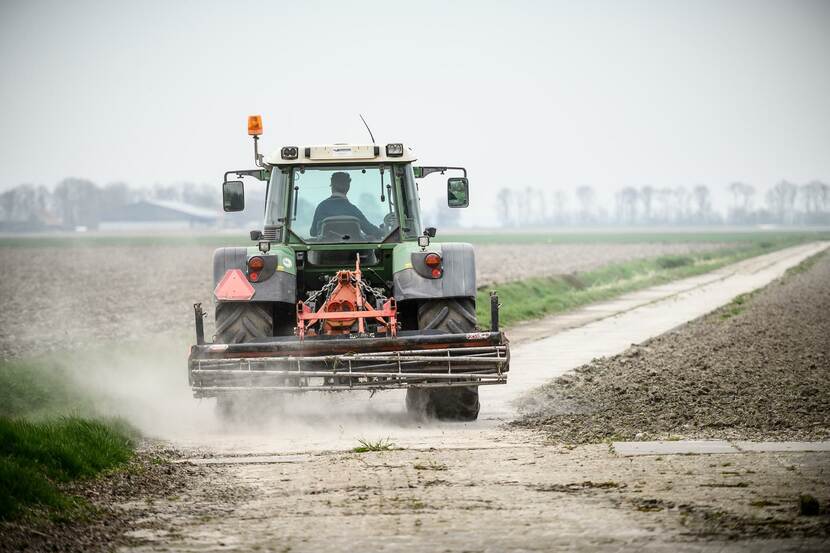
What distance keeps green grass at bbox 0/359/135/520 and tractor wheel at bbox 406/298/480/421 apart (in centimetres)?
304

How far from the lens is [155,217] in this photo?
535 ft

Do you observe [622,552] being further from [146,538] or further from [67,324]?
[67,324]

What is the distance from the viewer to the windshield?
41.0ft

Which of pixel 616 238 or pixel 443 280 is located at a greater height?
pixel 443 280

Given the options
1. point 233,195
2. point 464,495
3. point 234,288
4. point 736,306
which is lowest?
point 736,306

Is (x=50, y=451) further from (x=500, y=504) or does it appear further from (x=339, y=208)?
(x=339, y=208)

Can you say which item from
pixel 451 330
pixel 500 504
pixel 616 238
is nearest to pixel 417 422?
pixel 451 330

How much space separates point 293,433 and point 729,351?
8252mm

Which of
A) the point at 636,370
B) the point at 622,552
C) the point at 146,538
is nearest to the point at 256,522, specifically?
the point at 146,538

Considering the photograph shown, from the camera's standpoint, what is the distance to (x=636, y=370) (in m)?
15.6

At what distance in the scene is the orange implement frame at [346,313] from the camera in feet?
38.3

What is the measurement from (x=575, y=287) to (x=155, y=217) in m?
128

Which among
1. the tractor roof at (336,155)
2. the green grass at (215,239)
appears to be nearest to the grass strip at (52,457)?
the tractor roof at (336,155)

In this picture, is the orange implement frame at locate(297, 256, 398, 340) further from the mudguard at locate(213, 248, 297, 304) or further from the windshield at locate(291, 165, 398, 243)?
the windshield at locate(291, 165, 398, 243)
